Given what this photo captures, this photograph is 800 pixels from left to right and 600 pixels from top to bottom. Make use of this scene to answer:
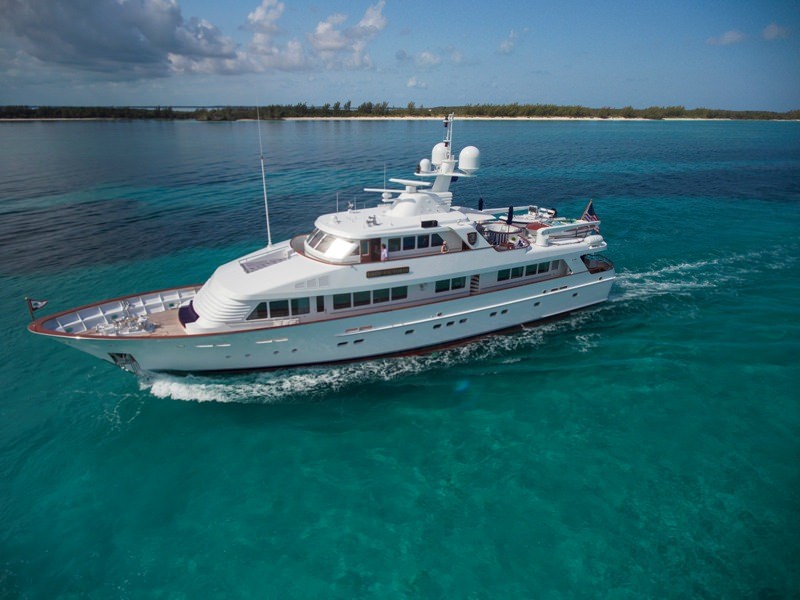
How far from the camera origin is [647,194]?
1635 inches

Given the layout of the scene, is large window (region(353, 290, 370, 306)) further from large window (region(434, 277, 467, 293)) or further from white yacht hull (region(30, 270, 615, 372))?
large window (region(434, 277, 467, 293))

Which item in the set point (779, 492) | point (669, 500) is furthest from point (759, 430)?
point (669, 500)

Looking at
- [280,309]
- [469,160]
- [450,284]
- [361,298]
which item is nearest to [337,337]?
[361,298]

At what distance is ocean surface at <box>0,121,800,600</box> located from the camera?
928 cm

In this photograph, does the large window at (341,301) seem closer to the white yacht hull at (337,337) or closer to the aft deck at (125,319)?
the white yacht hull at (337,337)

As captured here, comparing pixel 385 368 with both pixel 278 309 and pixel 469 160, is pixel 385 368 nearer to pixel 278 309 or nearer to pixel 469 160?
pixel 278 309

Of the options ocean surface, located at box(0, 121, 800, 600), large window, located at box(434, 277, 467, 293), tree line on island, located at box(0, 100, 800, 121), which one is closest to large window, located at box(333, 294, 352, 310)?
ocean surface, located at box(0, 121, 800, 600)

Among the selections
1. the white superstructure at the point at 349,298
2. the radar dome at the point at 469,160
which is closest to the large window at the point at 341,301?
the white superstructure at the point at 349,298

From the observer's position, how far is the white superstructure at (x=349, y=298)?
14.0 metres

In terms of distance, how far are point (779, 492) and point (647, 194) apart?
3732cm

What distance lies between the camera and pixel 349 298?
15.2m

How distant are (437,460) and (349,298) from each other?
6438 mm

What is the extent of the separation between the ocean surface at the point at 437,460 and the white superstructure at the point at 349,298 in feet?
3.80

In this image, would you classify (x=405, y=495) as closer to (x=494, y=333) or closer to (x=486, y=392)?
(x=486, y=392)
